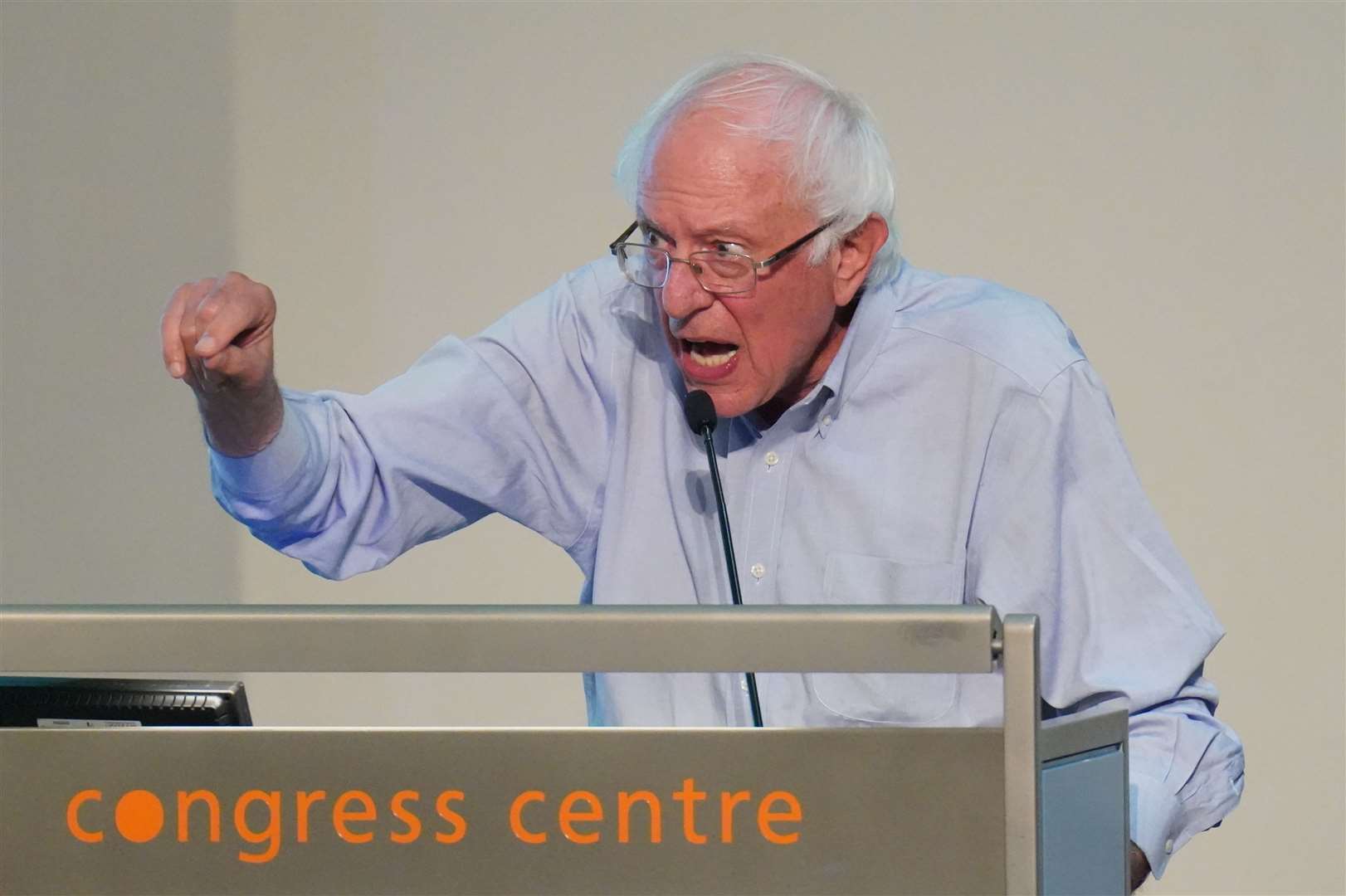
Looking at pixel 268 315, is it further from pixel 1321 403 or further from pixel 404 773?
pixel 1321 403

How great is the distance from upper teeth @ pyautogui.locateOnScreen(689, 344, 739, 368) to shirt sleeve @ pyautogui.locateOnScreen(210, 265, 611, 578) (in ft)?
0.57

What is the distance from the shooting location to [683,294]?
1623mm

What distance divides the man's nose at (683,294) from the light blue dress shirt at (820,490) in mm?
161

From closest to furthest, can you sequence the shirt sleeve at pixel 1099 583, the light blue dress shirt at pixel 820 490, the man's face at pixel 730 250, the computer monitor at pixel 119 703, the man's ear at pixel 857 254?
the computer monitor at pixel 119 703
the shirt sleeve at pixel 1099 583
the light blue dress shirt at pixel 820 490
the man's face at pixel 730 250
the man's ear at pixel 857 254

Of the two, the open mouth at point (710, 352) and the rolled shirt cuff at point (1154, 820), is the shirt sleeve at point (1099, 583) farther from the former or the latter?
the open mouth at point (710, 352)

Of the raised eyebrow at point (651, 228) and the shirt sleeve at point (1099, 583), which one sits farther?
the raised eyebrow at point (651, 228)

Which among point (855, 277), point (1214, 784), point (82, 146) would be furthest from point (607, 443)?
point (82, 146)

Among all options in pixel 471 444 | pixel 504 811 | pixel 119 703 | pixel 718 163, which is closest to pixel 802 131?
pixel 718 163

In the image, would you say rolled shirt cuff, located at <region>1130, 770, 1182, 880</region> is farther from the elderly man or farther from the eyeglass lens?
the eyeglass lens

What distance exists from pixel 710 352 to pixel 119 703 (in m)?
0.74

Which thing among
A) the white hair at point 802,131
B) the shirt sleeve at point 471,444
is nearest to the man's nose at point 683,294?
the white hair at point 802,131

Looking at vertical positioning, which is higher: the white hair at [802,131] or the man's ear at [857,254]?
the white hair at [802,131]

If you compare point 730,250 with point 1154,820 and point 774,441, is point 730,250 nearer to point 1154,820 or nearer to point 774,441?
point 774,441

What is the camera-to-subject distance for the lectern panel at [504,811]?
83 cm
